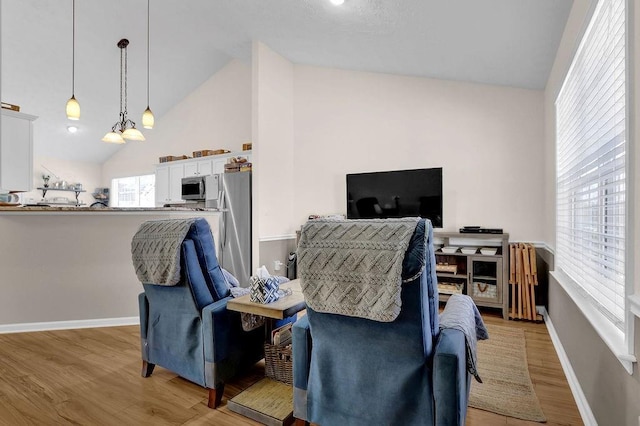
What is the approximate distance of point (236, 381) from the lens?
219 centimetres

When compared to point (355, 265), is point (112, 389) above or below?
below

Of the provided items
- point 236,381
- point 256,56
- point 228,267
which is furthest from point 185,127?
point 236,381

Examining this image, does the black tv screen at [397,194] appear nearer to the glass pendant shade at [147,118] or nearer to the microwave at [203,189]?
the microwave at [203,189]

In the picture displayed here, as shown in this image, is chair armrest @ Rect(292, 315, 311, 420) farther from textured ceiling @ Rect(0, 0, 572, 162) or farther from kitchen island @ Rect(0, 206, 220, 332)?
textured ceiling @ Rect(0, 0, 572, 162)

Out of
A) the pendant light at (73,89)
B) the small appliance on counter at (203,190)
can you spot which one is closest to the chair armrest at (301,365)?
the pendant light at (73,89)

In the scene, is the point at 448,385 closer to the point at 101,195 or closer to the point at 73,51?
the point at 73,51

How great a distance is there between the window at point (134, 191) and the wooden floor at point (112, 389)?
4158 mm

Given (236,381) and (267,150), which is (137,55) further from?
(236,381)

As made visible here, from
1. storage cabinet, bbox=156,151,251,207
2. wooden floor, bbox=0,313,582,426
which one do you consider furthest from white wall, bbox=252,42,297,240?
wooden floor, bbox=0,313,582,426

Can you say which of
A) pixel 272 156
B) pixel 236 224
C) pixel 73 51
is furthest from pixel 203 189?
pixel 73 51

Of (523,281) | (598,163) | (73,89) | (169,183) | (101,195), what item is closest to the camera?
(598,163)

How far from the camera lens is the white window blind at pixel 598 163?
→ 1.42 meters

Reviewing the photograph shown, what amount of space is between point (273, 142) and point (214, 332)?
3.02 metres

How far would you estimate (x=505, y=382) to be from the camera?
7.14 ft
